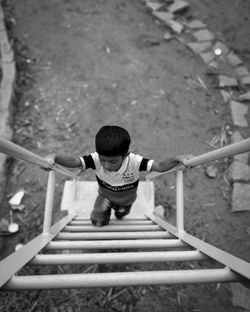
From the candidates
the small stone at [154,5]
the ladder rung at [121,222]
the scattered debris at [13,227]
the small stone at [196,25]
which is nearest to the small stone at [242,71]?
the small stone at [196,25]

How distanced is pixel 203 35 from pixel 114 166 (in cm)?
376

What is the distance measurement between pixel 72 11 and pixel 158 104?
2.50m

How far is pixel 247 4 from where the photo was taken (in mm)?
4855

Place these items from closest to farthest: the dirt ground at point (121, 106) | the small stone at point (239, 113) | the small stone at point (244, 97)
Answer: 1. the dirt ground at point (121, 106)
2. the small stone at point (239, 113)
3. the small stone at point (244, 97)

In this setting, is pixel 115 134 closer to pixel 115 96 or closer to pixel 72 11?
pixel 115 96

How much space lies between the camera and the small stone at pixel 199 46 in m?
4.53

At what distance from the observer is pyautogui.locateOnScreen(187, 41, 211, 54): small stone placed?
453cm

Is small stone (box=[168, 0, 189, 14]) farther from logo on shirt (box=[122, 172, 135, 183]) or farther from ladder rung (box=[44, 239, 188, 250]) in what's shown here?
ladder rung (box=[44, 239, 188, 250])

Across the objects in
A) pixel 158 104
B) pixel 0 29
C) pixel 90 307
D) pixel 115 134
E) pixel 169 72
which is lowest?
pixel 90 307

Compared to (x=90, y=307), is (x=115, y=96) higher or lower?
higher

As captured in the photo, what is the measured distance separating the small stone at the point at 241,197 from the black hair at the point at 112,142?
2.06m

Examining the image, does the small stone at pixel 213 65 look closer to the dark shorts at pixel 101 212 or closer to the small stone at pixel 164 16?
the small stone at pixel 164 16

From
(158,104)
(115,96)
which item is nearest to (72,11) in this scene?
(115,96)

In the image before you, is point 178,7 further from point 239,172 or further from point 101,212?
point 101,212
